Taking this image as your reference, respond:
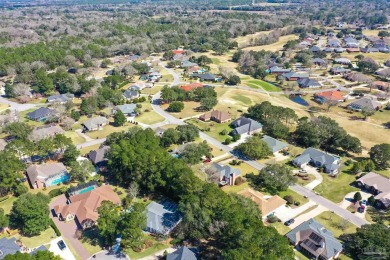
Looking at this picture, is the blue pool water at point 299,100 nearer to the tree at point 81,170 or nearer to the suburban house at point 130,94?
the suburban house at point 130,94

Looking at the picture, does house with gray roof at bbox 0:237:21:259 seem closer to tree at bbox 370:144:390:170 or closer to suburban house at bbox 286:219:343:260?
suburban house at bbox 286:219:343:260

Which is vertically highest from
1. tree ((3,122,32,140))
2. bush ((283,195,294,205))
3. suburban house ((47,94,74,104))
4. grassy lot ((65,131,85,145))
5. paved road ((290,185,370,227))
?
tree ((3,122,32,140))

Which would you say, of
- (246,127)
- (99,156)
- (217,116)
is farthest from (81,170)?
(217,116)

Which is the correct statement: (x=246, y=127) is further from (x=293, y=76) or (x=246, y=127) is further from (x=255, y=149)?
(x=293, y=76)

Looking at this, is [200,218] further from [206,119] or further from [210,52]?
[210,52]

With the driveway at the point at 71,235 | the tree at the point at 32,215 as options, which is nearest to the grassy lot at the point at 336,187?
Result: the driveway at the point at 71,235

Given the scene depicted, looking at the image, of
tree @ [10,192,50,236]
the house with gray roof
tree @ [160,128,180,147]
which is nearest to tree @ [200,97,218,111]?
tree @ [160,128,180,147]
